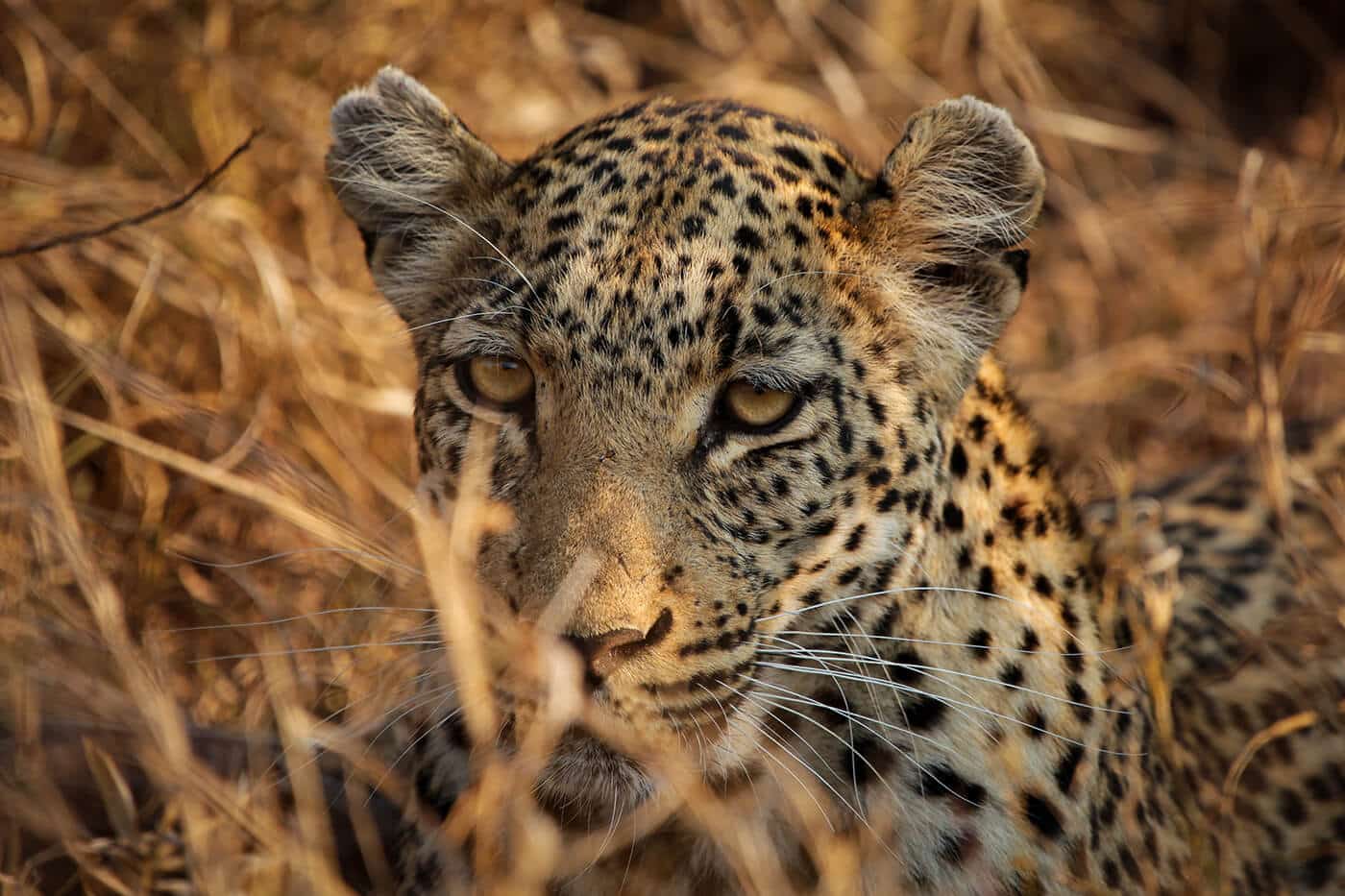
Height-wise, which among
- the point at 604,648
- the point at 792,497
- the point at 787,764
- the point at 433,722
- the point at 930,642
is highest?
the point at 792,497

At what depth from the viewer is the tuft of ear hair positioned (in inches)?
114

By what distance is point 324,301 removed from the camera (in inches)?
202

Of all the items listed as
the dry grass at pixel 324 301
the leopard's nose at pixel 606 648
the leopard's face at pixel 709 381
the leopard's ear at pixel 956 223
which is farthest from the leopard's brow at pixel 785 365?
the dry grass at pixel 324 301

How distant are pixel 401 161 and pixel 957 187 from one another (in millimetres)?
1213

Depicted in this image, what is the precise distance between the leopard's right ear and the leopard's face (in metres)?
0.12

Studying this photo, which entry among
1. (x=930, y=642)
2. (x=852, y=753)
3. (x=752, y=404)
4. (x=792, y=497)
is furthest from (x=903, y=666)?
(x=752, y=404)

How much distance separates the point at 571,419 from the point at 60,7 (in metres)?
3.40

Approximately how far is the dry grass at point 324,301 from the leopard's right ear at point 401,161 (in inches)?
23.3

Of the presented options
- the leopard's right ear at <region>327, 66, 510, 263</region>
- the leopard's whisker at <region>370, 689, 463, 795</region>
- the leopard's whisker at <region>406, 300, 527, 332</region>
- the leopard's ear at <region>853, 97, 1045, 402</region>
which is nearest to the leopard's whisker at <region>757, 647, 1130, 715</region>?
the leopard's ear at <region>853, 97, 1045, 402</region>

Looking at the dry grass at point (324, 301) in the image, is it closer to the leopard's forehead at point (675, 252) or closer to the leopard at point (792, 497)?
the leopard at point (792, 497)

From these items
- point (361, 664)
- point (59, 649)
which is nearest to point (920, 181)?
point (361, 664)

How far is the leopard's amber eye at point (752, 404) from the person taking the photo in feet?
9.15

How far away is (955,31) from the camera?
20.8 ft

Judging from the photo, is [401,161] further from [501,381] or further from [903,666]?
[903,666]
